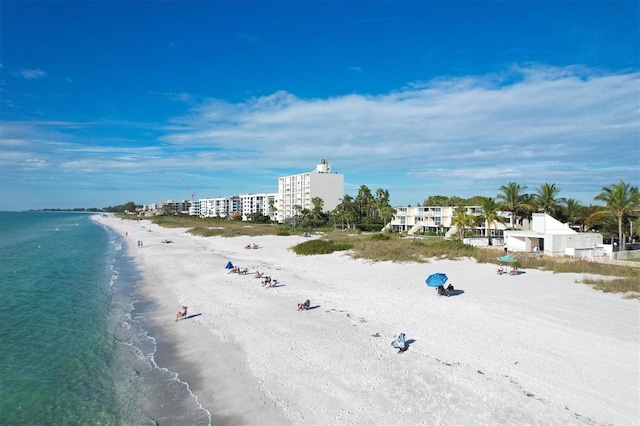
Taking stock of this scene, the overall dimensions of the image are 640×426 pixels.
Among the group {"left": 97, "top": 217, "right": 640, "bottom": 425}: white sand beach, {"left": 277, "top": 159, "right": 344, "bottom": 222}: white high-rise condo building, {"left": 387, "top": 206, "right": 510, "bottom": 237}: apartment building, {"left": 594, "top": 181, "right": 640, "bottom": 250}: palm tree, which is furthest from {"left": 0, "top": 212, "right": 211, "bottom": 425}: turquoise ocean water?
{"left": 277, "top": 159, "right": 344, "bottom": 222}: white high-rise condo building

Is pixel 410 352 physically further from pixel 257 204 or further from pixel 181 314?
pixel 257 204

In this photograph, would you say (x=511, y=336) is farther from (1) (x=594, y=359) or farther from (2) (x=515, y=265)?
(2) (x=515, y=265)

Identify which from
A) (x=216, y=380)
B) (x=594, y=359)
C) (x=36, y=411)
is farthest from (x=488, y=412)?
(x=36, y=411)

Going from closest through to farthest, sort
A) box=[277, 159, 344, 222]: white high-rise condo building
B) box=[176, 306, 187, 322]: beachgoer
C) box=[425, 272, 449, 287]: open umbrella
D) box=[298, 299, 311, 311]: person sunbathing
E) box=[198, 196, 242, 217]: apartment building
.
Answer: box=[176, 306, 187, 322]: beachgoer < box=[298, 299, 311, 311]: person sunbathing < box=[425, 272, 449, 287]: open umbrella < box=[277, 159, 344, 222]: white high-rise condo building < box=[198, 196, 242, 217]: apartment building

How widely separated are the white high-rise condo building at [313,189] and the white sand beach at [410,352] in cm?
8119

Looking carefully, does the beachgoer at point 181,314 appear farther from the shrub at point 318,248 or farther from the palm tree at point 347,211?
the palm tree at point 347,211

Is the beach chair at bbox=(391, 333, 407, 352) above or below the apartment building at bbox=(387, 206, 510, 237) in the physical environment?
below

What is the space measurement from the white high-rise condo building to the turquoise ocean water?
7922 centimetres

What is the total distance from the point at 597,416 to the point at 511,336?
4.99m

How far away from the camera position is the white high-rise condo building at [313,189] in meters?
105

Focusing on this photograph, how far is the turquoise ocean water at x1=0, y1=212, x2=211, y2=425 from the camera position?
10555 mm

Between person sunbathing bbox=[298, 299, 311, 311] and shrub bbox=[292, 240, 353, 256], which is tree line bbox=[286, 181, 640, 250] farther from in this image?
person sunbathing bbox=[298, 299, 311, 311]

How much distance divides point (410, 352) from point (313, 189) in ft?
304

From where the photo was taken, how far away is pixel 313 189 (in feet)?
344
